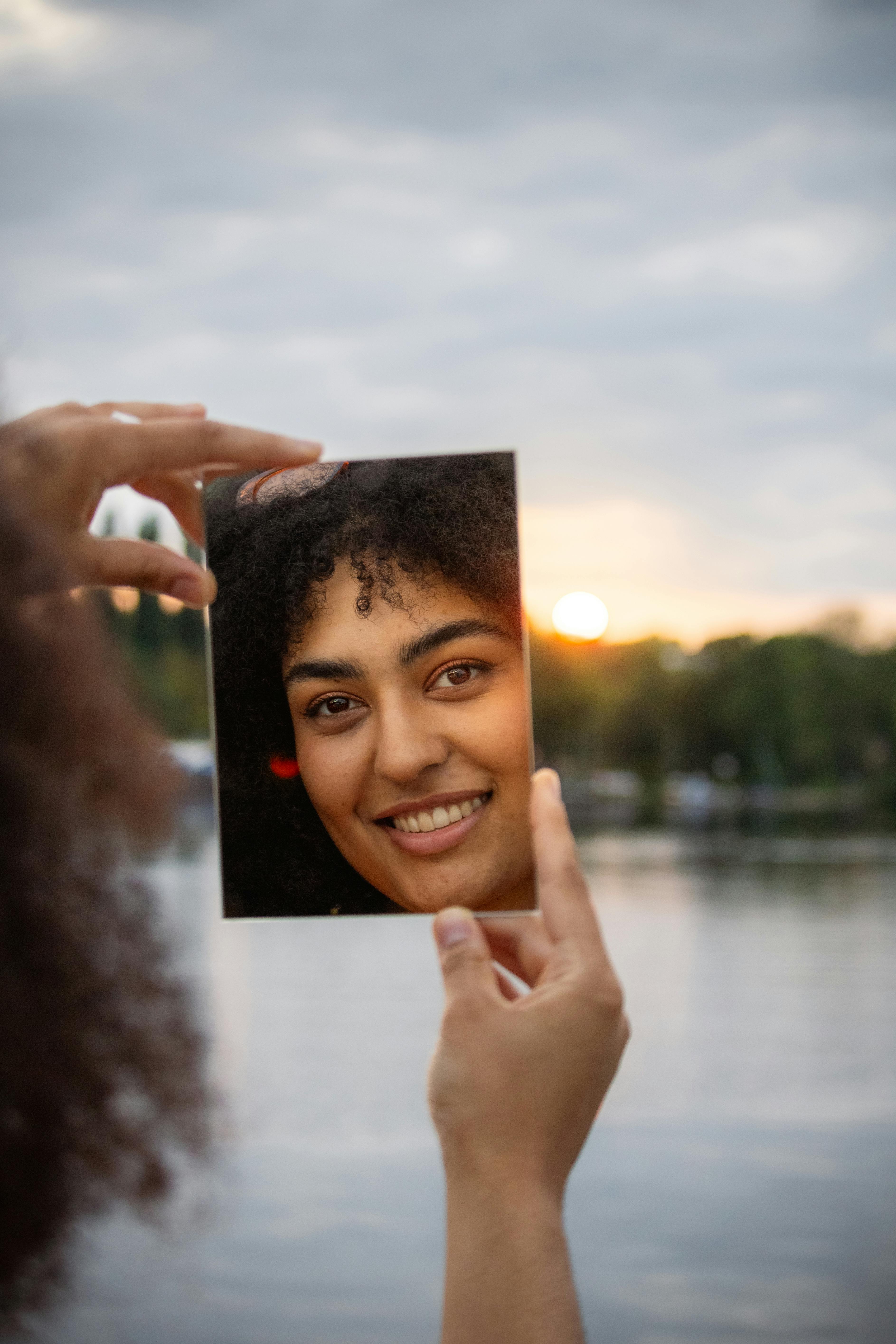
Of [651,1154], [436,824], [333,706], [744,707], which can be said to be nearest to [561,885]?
[436,824]

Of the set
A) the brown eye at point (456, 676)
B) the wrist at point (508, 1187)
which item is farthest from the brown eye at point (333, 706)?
the wrist at point (508, 1187)

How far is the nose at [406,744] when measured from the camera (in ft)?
5.97

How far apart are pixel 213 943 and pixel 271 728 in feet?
87.1

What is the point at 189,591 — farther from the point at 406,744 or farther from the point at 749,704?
the point at 749,704

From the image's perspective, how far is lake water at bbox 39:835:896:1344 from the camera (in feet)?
34.6

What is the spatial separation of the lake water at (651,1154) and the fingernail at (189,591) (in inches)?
133

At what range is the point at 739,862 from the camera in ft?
128

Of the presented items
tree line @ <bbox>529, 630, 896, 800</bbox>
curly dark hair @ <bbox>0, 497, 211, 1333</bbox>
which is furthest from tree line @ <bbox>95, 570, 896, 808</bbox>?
curly dark hair @ <bbox>0, 497, 211, 1333</bbox>

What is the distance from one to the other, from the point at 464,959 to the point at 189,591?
1.95ft

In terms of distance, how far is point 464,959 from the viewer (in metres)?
1.37

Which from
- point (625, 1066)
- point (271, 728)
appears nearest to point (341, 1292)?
point (625, 1066)

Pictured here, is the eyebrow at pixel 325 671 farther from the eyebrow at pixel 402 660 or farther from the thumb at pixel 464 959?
the thumb at pixel 464 959

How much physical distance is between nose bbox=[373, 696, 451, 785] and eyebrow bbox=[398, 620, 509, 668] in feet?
0.21

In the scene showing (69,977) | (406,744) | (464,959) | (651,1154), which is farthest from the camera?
(651,1154)
